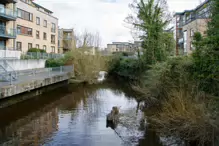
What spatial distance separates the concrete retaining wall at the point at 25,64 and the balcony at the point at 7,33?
16.5ft

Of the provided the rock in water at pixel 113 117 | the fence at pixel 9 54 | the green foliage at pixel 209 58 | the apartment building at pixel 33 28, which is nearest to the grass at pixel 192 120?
the green foliage at pixel 209 58

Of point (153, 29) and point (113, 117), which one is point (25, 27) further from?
point (113, 117)

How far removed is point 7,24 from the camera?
1201 inches

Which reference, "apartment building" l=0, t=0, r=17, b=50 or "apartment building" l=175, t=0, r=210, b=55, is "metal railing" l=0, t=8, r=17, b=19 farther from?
"apartment building" l=175, t=0, r=210, b=55

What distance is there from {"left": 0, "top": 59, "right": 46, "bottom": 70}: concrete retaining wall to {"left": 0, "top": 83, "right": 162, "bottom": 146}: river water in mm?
8447

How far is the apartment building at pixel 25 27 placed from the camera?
29484 mm

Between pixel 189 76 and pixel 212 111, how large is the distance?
2.59 meters

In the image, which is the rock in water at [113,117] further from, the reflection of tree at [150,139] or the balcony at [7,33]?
the balcony at [7,33]

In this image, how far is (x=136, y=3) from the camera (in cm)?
2381

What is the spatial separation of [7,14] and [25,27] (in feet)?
25.7

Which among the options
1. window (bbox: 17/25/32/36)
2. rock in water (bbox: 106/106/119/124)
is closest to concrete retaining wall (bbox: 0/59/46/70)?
window (bbox: 17/25/32/36)

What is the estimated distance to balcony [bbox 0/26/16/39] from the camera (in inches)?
1112

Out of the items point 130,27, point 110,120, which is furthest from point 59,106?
point 130,27

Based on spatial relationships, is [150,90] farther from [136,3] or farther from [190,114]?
[136,3]
